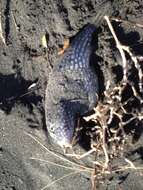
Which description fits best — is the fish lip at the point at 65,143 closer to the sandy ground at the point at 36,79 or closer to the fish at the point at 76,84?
the fish at the point at 76,84

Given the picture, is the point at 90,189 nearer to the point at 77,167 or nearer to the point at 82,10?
the point at 77,167

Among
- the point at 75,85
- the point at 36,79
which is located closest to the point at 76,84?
the point at 75,85

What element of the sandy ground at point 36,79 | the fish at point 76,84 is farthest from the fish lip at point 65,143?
the sandy ground at point 36,79

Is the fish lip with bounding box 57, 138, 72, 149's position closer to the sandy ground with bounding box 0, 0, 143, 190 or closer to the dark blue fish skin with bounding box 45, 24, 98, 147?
the dark blue fish skin with bounding box 45, 24, 98, 147

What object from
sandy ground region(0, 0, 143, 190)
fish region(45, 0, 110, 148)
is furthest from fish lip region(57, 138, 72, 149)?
sandy ground region(0, 0, 143, 190)

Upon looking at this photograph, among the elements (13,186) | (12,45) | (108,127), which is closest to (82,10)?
(12,45)

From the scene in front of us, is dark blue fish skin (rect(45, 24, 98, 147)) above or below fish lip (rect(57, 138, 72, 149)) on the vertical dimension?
above
